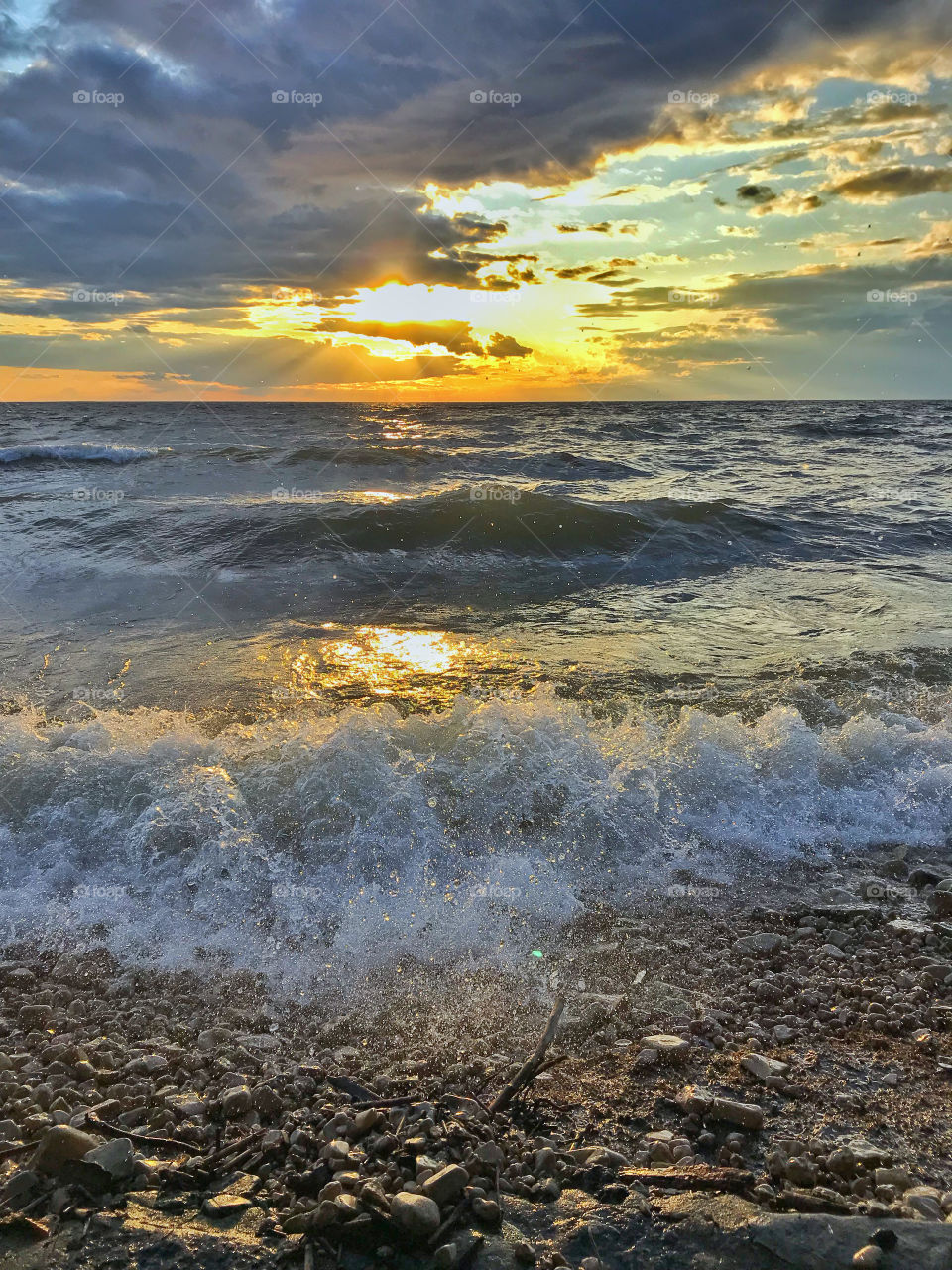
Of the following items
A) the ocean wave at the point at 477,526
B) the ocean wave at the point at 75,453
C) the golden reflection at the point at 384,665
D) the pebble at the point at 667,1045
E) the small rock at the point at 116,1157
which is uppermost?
the ocean wave at the point at 75,453

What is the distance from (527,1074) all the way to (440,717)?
367cm

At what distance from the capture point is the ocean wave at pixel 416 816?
14.5 feet

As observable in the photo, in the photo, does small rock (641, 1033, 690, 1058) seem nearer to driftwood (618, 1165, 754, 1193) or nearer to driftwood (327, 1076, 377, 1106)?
driftwood (618, 1165, 754, 1193)

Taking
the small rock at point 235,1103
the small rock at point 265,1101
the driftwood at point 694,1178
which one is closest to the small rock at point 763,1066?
the driftwood at point 694,1178

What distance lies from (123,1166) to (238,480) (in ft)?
75.8

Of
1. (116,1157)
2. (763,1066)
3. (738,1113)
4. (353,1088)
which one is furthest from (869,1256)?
(116,1157)

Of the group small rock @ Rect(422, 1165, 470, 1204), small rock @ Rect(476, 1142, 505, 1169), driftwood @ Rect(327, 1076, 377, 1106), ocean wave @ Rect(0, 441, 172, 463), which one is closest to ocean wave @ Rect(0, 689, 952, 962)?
driftwood @ Rect(327, 1076, 377, 1106)

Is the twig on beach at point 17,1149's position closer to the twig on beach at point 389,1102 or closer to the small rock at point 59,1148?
the small rock at point 59,1148

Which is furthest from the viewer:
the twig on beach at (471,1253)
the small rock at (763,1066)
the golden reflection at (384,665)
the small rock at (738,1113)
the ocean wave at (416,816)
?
the golden reflection at (384,665)

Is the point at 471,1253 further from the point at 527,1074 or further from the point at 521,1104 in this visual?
the point at 527,1074

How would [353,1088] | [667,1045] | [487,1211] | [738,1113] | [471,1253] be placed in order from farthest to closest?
[667,1045] → [353,1088] → [738,1113] → [487,1211] → [471,1253]

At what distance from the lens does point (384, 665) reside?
29.0 ft

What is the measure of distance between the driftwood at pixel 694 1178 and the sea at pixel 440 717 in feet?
5.20

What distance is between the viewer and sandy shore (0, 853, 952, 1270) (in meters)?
2.26
